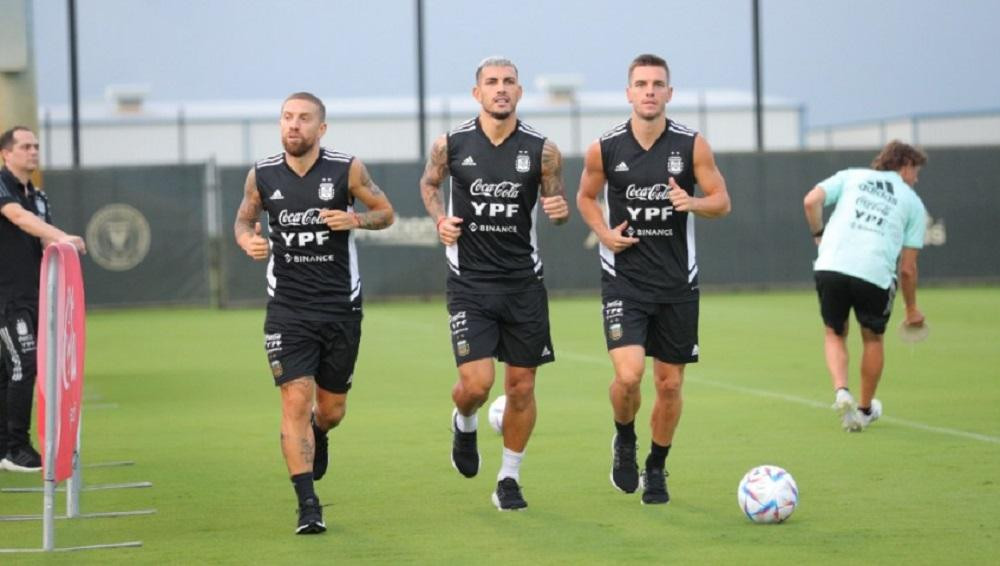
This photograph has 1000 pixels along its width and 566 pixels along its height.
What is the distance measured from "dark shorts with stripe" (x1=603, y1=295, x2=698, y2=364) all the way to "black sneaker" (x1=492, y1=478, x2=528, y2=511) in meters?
0.93

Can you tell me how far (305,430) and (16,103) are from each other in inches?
305

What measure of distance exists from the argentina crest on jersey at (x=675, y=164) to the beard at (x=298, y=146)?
191 centimetres

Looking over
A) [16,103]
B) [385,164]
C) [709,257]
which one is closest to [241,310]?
[385,164]

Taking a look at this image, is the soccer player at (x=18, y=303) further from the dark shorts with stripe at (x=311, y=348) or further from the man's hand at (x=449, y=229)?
the man's hand at (x=449, y=229)

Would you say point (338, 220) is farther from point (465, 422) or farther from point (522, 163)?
point (465, 422)

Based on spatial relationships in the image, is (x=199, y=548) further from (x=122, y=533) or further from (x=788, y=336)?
(x=788, y=336)

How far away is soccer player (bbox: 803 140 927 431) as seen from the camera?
1201 centimetres

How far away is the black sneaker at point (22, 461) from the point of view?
35.2 feet

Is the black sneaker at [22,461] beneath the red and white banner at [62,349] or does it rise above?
beneath

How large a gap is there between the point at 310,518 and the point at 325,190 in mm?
1648

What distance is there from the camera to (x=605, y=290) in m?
9.31

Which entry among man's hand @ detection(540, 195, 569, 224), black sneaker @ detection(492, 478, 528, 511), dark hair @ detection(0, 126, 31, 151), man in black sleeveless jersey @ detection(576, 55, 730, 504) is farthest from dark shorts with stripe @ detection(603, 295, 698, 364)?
dark hair @ detection(0, 126, 31, 151)

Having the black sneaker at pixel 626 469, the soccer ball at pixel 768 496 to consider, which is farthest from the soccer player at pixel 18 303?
the soccer ball at pixel 768 496

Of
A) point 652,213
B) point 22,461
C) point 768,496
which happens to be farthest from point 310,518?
point 22,461
